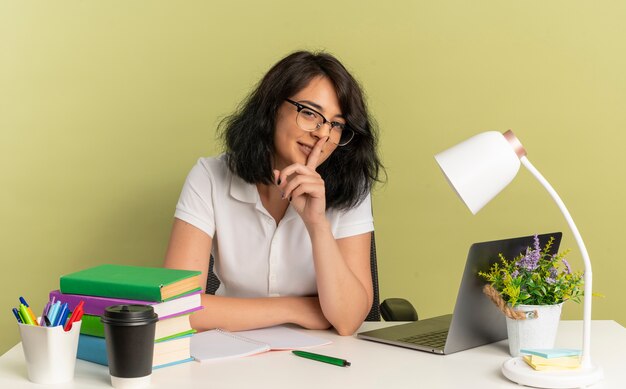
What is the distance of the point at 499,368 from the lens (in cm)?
157

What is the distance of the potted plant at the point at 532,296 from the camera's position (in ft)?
A: 5.28

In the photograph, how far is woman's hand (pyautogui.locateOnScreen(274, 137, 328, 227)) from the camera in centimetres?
193

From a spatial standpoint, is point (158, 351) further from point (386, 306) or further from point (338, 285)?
point (386, 306)

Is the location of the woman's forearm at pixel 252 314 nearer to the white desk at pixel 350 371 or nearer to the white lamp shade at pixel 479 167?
the white desk at pixel 350 371

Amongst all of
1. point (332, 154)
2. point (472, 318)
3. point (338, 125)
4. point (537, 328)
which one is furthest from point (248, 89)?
point (537, 328)

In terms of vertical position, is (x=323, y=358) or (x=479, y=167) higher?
(x=479, y=167)

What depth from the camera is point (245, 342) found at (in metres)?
1.73

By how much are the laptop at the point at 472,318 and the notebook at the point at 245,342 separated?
149 millimetres

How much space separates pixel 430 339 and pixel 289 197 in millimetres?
514

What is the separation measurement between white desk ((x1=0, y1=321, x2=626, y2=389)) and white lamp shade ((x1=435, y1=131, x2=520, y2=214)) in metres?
0.33

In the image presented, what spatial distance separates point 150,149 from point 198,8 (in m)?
0.53

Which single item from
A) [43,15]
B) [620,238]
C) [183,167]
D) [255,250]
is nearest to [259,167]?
[255,250]

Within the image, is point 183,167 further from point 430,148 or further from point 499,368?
point 499,368

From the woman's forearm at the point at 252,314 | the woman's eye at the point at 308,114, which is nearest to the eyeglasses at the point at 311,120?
the woman's eye at the point at 308,114
